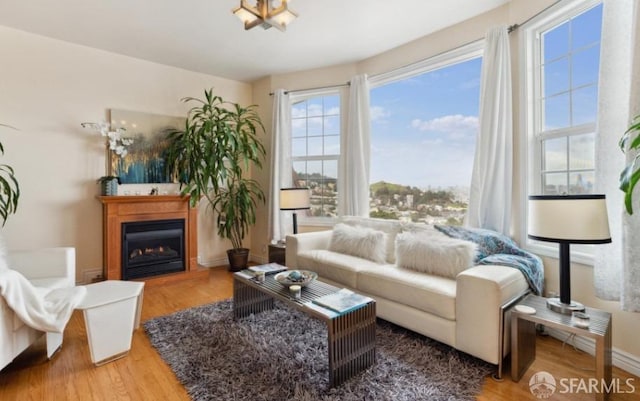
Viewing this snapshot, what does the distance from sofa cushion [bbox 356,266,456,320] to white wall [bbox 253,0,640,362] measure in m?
0.88

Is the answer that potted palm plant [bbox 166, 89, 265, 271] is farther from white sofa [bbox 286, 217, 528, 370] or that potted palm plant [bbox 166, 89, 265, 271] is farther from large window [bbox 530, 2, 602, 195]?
large window [bbox 530, 2, 602, 195]

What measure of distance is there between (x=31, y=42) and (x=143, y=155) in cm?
152

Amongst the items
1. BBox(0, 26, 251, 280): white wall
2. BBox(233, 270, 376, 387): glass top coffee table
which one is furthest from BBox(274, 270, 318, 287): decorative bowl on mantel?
BBox(0, 26, 251, 280): white wall

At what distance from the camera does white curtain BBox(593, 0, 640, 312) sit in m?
1.81

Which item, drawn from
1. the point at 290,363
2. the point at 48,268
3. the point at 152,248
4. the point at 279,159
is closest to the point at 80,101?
the point at 152,248

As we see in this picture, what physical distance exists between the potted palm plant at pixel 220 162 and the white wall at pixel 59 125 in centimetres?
71

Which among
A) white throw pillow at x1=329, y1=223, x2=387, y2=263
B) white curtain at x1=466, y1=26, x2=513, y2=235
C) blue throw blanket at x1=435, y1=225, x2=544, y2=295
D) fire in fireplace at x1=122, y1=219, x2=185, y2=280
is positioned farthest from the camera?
fire in fireplace at x1=122, y1=219, x2=185, y2=280

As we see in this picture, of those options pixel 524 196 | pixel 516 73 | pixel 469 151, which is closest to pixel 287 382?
pixel 524 196

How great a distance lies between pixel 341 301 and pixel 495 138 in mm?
2002

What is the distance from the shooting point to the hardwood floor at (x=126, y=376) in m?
1.69

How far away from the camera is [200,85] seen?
4379 mm

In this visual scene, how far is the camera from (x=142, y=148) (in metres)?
3.87

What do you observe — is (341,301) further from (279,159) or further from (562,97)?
(279,159)

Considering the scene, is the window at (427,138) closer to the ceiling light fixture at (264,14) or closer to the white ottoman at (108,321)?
the ceiling light fixture at (264,14)
